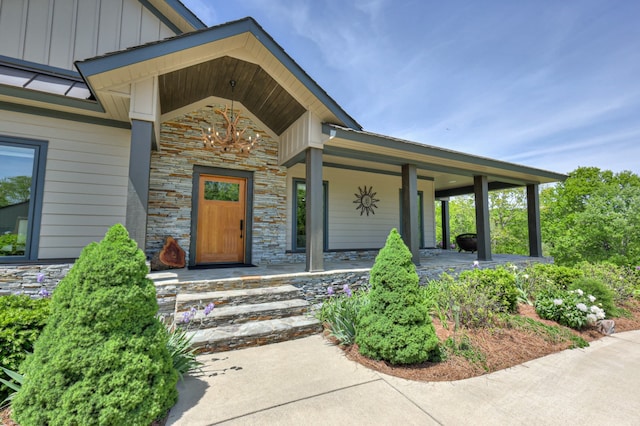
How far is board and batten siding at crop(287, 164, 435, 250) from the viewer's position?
7.84 metres

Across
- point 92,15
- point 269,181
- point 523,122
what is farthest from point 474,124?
point 92,15

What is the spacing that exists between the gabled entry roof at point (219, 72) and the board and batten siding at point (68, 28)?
1617mm

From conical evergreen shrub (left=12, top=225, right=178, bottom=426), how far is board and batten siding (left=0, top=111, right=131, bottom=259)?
3122 millimetres

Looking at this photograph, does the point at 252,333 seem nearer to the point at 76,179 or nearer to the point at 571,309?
the point at 76,179

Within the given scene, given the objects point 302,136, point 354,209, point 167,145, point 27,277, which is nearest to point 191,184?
point 167,145

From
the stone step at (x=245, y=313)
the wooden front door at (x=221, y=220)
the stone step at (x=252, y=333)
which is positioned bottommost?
the stone step at (x=252, y=333)

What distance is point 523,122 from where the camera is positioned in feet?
35.3

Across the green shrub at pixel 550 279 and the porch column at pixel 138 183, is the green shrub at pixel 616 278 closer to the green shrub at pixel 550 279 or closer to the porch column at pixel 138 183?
the green shrub at pixel 550 279

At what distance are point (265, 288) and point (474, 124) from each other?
11245mm

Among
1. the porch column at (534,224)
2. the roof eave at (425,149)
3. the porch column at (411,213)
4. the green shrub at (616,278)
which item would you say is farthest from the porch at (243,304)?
the porch column at (534,224)

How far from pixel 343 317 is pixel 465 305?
1735 millimetres

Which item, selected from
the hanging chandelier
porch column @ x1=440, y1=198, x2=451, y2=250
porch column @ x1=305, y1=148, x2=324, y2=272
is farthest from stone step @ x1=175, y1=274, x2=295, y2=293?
porch column @ x1=440, y1=198, x2=451, y2=250

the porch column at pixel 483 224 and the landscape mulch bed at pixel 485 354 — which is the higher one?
the porch column at pixel 483 224

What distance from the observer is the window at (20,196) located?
157 inches
